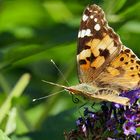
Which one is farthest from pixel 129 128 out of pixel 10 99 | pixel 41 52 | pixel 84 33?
pixel 41 52

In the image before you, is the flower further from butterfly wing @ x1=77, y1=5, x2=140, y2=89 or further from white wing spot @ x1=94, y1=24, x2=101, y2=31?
white wing spot @ x1=94, y1=24, x2=101, y2=31

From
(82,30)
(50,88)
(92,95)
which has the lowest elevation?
(50,88)

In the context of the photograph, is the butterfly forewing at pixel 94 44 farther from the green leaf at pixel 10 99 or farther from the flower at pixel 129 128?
the green leaf at pixel 10 99

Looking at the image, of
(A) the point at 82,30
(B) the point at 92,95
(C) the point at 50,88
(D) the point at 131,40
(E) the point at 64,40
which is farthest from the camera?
(C) the point at 50,88

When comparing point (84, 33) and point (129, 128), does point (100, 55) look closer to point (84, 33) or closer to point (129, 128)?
point (84, 33)

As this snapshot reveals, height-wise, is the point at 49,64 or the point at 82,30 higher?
the point at 82,30

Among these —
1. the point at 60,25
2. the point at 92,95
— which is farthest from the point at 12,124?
→ the point at 60,25

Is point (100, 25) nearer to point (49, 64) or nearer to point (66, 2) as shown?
point (66, 2)
